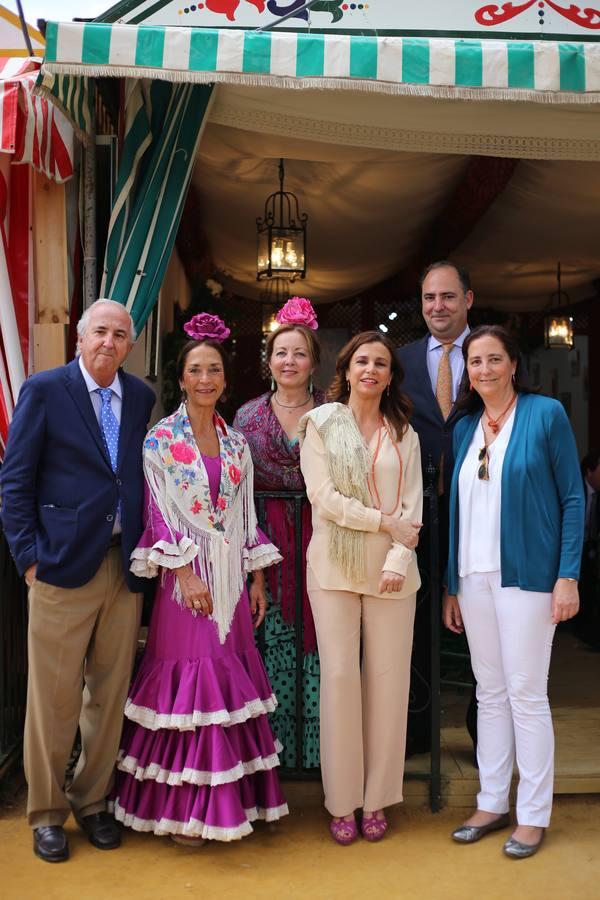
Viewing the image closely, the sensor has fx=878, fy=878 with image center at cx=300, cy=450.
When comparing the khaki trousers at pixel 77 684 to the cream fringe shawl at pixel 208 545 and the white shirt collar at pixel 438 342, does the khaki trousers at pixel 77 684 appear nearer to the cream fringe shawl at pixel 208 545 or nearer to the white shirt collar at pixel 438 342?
the cream fringe shawl at pixel 208 545

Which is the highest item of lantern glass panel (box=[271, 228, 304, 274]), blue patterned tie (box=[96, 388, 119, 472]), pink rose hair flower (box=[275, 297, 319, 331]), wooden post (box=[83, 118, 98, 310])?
lantern glass panel (box=[271, 228, 304, 274])

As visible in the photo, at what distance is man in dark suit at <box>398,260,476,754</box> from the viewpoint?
392cm

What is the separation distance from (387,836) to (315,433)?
161 centimetres

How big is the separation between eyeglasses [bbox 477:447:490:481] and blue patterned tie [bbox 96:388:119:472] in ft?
4.52

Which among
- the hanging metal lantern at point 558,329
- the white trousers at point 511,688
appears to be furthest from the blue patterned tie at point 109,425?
the hanging metal lantern at point 558,329

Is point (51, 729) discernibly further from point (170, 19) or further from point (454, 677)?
point (170, 19)

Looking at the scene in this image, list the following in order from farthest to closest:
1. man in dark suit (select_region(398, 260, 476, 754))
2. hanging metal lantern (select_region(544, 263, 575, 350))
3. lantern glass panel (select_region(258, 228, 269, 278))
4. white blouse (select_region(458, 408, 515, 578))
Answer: hanging metal lantern (select_region(544, 263, 575, 350)), lantern glass panel (select_region(258, 228, 269, 278)), man in dark suit (select_region(398, 260, 476, 754)), white blouse (select_region(458, 408, 515, 578))

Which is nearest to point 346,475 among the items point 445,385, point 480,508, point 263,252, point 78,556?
point 480,508

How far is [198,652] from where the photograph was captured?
3291mm

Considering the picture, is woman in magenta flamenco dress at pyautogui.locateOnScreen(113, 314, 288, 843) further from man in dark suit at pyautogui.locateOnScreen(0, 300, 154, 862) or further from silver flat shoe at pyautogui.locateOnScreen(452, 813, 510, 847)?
silver flat shoe at pyautogui.locateOnScreen(452, 813, 510, 847)

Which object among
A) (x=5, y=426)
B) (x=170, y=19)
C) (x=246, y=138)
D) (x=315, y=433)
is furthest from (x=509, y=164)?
(x=5, y=426)

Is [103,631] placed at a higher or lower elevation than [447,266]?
lower

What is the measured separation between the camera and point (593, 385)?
1095 centimetres

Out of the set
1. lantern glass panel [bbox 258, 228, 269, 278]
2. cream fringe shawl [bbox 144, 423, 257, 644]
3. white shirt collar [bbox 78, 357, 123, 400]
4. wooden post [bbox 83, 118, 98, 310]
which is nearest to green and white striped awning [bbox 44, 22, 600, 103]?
wooden post [bbox 83, 118, 98, 310]
